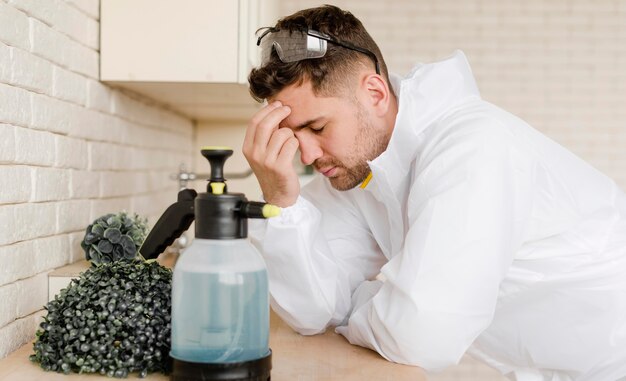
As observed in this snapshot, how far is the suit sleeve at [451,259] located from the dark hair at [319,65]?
1.00ft

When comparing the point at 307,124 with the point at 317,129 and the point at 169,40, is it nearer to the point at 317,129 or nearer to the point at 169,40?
the point at 317,129

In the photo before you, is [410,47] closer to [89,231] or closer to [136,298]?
[89,231]


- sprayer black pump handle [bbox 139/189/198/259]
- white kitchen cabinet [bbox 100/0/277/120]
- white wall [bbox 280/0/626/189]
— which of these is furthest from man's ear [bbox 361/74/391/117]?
white wall [bbox 280/0/626/189]

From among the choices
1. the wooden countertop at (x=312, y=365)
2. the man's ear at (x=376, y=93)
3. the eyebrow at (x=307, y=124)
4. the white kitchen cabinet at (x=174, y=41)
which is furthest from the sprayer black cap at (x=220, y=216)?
the white kitchen cabinet at (x=174, y=41)

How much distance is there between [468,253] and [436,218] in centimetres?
7

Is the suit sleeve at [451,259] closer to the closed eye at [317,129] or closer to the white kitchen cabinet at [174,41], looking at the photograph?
→ the closed eye at [317,129]

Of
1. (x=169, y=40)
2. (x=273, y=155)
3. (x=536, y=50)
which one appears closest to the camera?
(x=273, y=155)

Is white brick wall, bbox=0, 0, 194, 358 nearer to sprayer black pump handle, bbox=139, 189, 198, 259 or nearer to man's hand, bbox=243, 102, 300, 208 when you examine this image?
sprayer black pump handle, bbox=139, 189, 198, 259

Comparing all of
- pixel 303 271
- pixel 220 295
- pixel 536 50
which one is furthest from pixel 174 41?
pixel 536 50

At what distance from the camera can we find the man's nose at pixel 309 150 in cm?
139

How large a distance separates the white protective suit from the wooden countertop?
1.1 inches

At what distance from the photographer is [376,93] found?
4.80ft

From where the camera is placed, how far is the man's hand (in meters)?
1.26

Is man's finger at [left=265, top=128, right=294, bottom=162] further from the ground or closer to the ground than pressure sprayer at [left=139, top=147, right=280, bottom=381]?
further from the ground
